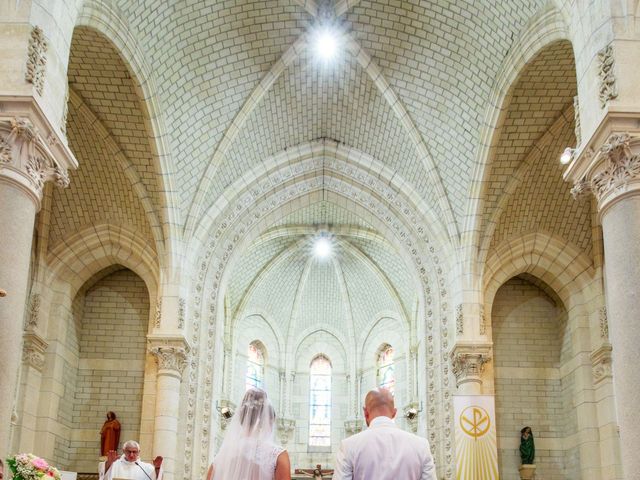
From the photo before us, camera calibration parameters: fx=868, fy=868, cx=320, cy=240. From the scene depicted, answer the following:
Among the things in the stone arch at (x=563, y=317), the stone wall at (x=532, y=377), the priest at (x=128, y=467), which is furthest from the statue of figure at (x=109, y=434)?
the priest at (x=128, y=467)

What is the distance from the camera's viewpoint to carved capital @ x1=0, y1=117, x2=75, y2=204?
9180mm

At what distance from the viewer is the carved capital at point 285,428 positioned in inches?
A: 1117

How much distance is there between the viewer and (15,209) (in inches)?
360

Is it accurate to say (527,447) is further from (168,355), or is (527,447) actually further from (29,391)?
(29,391)

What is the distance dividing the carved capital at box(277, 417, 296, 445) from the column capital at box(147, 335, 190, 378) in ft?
36.0

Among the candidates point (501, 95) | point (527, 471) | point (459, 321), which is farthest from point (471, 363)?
point (501, 95)

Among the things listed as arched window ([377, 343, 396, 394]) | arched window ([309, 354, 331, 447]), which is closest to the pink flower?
arched window ([377, 343, 396, 394])

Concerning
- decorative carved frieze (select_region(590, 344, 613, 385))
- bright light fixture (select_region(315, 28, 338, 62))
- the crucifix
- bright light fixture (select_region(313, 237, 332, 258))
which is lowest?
the crucifix

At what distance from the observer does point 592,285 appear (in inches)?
738

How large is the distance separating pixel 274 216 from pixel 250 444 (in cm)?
1578

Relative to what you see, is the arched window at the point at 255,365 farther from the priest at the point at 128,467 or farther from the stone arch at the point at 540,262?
the priest at the point at 128,467

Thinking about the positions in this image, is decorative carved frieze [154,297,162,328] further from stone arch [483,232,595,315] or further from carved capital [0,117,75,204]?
carved capital [0,117,75,204]

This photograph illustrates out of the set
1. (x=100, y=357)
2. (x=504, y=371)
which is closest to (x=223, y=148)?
(x=100, y=357)

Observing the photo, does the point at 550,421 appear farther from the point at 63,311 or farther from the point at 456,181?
the point at 63,311
